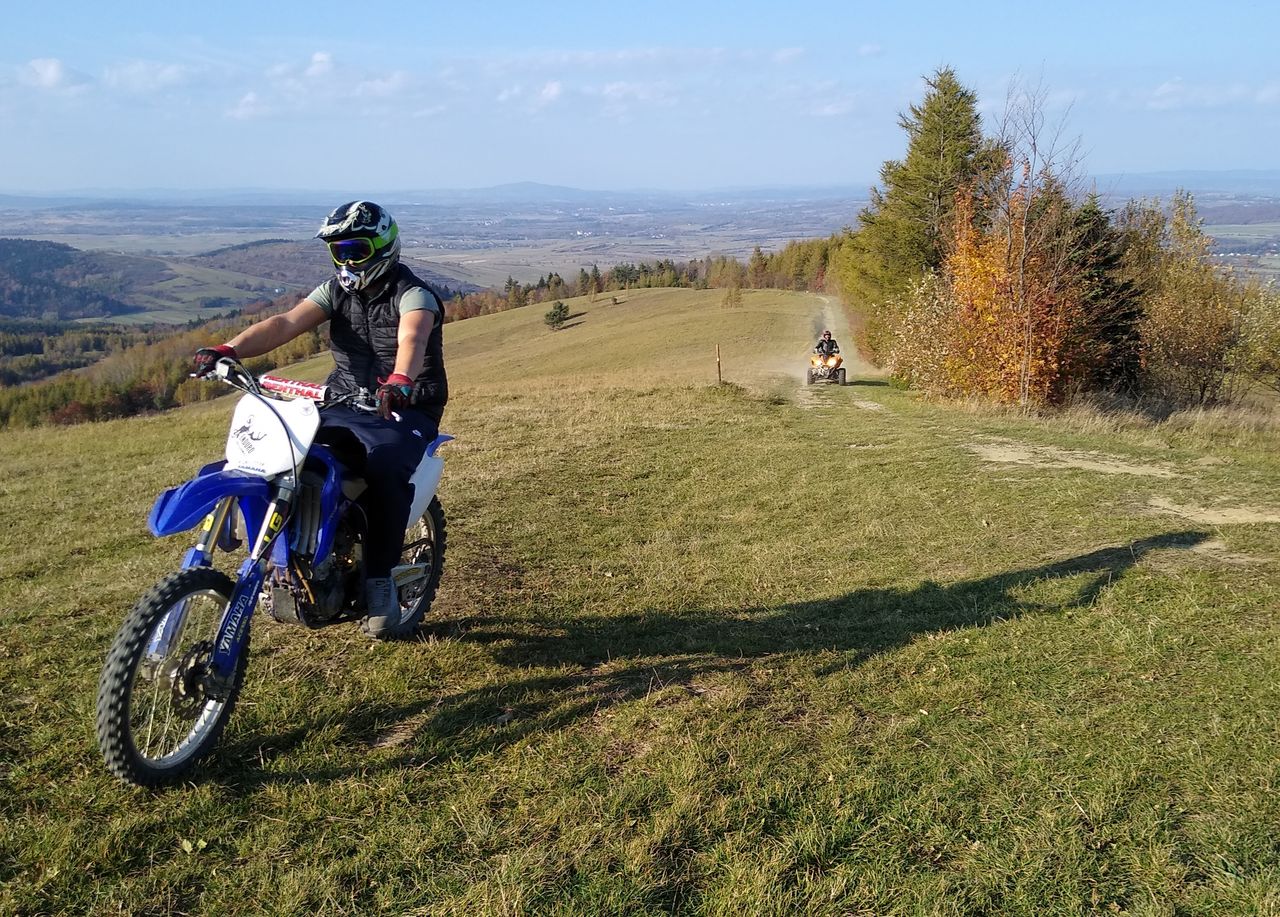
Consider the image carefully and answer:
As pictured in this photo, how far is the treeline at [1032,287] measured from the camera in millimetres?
21188

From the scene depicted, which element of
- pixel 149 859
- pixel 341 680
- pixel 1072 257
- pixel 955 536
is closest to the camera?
pixel 149 859

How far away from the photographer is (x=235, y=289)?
431 ft

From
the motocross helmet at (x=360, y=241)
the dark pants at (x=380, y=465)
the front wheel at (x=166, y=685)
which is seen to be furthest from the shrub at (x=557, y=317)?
the front wheel at (x=166, y=685)

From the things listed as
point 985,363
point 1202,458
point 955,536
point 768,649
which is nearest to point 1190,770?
point 768,649

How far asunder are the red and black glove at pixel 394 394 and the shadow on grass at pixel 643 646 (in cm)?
143

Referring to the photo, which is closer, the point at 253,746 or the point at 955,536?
the point at 253,746

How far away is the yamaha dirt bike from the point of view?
3154 mm

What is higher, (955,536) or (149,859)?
(149,859)

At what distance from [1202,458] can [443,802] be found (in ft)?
38.6

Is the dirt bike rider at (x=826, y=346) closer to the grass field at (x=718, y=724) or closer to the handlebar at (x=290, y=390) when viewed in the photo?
the grass field at (x=718, y=724)

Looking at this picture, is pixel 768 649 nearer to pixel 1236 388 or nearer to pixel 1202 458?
pixel 1202 458

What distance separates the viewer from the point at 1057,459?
11.5 metres

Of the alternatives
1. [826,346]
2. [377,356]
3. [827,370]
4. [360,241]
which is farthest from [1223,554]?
[826,346]

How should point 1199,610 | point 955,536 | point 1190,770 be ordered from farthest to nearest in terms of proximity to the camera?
point 955,536 → point 1199,610 → point 1190,770
